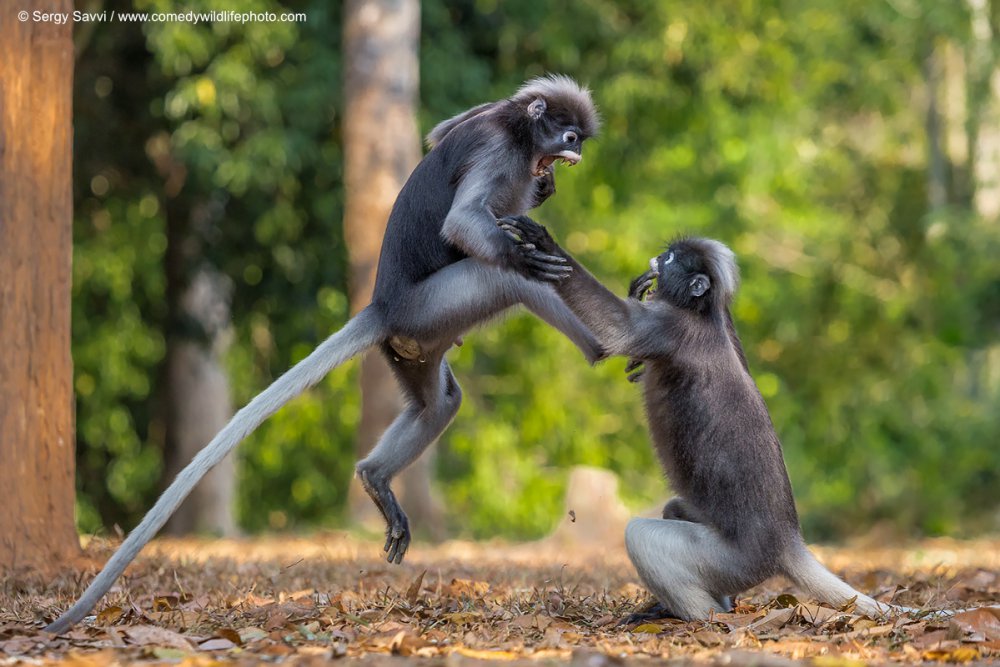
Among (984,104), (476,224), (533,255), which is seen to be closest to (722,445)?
(533,255)

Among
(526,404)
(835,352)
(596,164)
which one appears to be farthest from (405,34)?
(835,352)

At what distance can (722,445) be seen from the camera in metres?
4.93

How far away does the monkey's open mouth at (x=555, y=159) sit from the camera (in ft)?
18.1

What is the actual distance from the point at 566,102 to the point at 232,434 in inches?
77.8

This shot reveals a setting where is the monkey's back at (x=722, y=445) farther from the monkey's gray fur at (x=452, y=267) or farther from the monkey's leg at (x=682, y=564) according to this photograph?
the monkey's gray fur at (x=452, y=267)

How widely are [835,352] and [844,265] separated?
140 cm

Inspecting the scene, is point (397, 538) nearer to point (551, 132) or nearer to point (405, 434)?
point (405, 434)

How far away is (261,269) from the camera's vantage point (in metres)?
12.9

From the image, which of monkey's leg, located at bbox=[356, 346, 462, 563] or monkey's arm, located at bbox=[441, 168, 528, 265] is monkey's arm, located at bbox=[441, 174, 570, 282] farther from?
monkey's leg, located at bbox=[356, 346, 462, 563]

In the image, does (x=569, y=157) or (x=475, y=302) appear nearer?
(x=475, y=302)

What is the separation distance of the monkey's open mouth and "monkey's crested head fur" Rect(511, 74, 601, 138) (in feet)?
0.53

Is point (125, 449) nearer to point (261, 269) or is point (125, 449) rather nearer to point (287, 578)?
point (261, 269)

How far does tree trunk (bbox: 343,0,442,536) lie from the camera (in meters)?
10.2

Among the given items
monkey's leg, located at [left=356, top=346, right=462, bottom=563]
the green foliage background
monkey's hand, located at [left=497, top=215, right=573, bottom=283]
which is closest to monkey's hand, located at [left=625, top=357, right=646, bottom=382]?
monkey's hand, located at [left=497, top=215, right=573, bottom=283]
